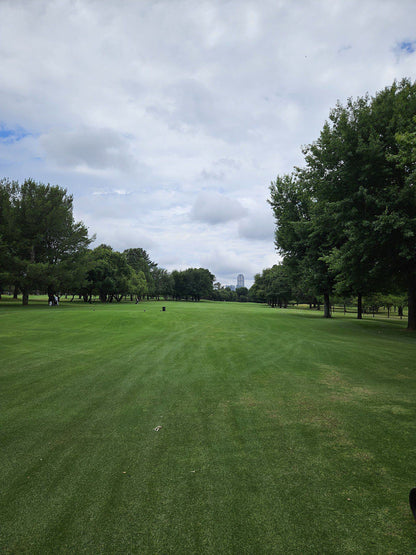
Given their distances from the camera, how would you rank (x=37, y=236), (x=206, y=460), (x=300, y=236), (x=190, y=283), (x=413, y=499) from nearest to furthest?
(x=413, y=499)
(x=206, y=460)
(x=300, y=236)
(x=37, y=236)
(x=190, y=283)

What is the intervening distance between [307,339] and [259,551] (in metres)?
14.4

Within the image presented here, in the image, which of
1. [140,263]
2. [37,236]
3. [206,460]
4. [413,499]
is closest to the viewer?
[413,499]

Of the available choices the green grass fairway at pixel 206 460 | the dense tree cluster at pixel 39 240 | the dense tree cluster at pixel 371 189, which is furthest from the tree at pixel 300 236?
the dense tree cluster at pixel 39 240

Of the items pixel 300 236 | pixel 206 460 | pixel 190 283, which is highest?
pixel 300 236

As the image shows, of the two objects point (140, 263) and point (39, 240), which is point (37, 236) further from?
point (140, 263)


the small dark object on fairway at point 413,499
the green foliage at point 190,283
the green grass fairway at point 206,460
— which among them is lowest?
the green grass fairway at point 206,460

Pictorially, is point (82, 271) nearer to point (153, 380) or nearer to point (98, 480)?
point (153, 380)

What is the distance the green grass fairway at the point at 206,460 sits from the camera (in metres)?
2.86

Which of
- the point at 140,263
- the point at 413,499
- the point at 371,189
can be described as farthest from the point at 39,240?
the point at 140,263

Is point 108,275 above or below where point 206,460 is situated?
above

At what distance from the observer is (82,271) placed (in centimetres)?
4522

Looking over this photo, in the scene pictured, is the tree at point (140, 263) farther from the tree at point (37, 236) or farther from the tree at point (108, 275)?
the tree at point (37, 236)

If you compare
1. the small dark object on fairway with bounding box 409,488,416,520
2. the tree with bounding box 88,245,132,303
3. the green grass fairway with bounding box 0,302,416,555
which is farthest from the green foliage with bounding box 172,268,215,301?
the small dark object on fairway with bounding box 409,488,416,520

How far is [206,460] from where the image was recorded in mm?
4125
